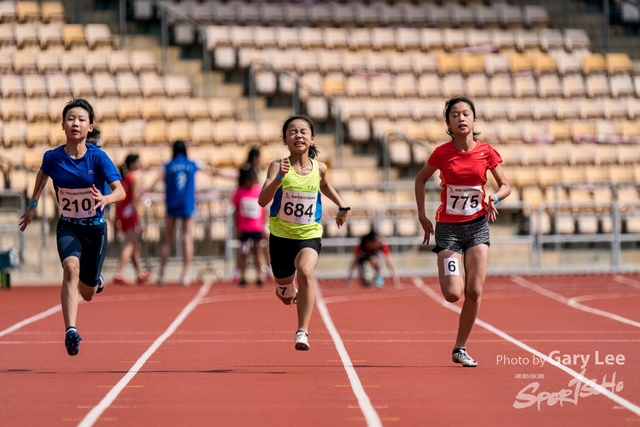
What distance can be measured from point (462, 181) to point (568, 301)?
7.20m

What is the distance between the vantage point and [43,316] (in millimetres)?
13914

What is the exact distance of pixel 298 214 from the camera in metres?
9.69

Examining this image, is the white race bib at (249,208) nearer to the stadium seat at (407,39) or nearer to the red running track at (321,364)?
the red running track at (321,364)

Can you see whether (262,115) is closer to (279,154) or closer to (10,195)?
(279,154)

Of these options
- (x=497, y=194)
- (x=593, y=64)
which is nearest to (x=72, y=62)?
(x=593, y=64)

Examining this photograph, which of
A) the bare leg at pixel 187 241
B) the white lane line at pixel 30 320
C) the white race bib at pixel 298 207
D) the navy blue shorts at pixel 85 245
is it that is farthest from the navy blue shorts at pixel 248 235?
the white race bib at pixel 298 207

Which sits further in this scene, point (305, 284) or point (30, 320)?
point (30, 320)

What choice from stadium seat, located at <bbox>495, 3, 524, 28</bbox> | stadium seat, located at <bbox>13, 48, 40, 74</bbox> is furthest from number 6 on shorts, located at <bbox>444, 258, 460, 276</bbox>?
stadium seat, located at <bbox>495, 3, 524, 28</bbox>

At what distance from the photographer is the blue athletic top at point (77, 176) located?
31.1ft

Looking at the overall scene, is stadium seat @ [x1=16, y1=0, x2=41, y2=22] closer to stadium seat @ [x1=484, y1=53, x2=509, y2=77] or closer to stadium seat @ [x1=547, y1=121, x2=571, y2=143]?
stadium seat @ [x1=484, y1=53, x2=509, y2=77]

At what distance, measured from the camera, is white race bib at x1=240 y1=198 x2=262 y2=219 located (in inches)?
731

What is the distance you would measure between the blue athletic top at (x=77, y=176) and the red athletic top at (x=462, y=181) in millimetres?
2397

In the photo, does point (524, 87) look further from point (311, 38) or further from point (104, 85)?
point (104, 85)

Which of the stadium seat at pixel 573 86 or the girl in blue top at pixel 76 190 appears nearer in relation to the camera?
the girl in blue top at pixel 76 190
